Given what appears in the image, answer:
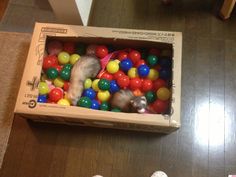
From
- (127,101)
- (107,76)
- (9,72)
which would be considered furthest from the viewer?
(9,72)

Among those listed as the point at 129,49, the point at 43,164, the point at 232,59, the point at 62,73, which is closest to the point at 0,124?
the point at 43,164

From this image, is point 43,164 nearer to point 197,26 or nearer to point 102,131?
point 102,131

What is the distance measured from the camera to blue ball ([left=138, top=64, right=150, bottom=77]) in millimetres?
1132

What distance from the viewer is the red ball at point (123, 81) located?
3.74 feet

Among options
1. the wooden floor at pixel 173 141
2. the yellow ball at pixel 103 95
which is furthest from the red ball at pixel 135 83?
the wooden floor at pixel 173 141

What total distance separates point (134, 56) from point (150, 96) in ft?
0.61

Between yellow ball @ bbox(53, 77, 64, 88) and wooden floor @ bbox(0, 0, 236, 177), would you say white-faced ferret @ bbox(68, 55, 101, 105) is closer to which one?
yellow ball @ bbox(53, 77, 64, 88)

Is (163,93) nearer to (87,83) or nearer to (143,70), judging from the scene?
(143,70)

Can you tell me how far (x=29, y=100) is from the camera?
102 centimetres

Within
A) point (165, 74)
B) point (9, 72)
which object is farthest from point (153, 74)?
point (9, 72)

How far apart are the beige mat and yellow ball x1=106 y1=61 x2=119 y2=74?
1.46ft

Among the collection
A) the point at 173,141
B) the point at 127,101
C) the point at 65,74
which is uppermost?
the point at 65,74

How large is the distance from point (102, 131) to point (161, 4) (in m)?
0.70

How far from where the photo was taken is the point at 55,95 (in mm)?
1127
